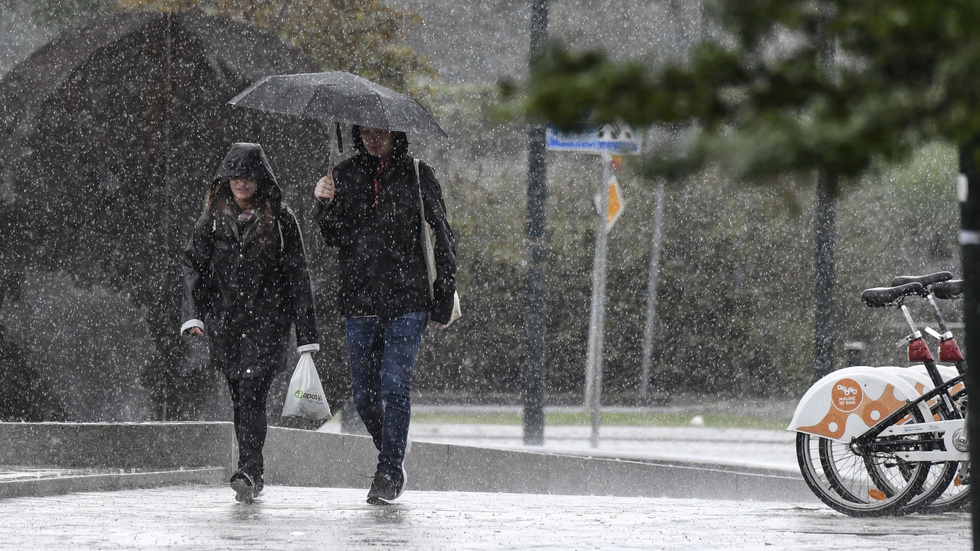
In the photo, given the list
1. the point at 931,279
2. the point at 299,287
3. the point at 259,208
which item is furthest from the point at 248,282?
the point at 931,279

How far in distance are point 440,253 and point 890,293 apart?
2113 millimetres

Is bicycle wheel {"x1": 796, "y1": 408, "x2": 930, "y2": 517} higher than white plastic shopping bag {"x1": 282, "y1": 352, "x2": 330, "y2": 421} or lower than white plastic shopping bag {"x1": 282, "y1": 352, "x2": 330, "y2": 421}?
lower

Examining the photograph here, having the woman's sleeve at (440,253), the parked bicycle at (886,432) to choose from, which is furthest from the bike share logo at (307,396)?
the parked bicycle at (886,432)

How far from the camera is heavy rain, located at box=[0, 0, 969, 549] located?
770 centimetres

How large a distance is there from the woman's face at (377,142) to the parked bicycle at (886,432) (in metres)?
2.31

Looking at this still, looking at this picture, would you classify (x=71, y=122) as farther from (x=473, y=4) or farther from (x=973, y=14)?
(x=473, y=4)

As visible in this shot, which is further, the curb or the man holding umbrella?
the curb

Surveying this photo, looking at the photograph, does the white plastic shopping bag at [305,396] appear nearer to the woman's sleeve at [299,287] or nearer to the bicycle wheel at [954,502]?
the woman's sleeve at [299,287]

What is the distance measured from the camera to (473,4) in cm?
3119

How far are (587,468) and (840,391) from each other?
3.07m

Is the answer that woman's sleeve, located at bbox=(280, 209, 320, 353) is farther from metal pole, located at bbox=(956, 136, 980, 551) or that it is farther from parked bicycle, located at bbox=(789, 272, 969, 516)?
metal pole, located at bbox=(956, 136, 980, 551)

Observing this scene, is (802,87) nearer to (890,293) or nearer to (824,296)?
(890,293)

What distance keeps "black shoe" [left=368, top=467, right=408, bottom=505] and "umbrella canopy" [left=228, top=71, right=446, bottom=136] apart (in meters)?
1.61

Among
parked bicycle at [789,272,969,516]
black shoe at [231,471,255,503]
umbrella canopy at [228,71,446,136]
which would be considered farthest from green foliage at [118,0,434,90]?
parked bicycle at [789,272,969,516]
